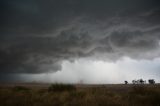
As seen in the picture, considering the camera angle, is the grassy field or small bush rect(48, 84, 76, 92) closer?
the grassy field

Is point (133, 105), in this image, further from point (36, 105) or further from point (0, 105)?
point (0, 105)

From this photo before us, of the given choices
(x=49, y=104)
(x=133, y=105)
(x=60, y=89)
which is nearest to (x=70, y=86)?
(x=60, y=89)

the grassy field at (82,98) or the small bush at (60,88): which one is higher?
the small bush at (60,88)

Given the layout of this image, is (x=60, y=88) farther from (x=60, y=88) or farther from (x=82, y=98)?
(x=82, y=98)

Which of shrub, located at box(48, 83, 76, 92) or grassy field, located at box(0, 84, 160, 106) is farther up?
shrub, located at box(48, 83, 76, 92)

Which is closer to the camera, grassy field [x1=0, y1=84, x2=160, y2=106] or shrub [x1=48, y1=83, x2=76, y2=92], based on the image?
grassy field [x1=0, y1=84, x2=160, y2=106]

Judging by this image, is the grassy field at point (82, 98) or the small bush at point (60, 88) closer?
the grassy field at point (82, 98)

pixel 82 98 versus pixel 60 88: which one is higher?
pixel 60 88

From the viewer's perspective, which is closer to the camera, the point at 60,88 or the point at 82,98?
the point at 82,98

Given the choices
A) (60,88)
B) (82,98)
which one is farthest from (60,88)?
(82,98)

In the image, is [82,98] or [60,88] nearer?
[82,98]

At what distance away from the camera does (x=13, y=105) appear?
1470cm

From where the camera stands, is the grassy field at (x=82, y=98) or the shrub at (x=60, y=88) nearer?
the grassy field at (x=82, y=98)

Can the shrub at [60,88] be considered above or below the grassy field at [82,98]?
above
